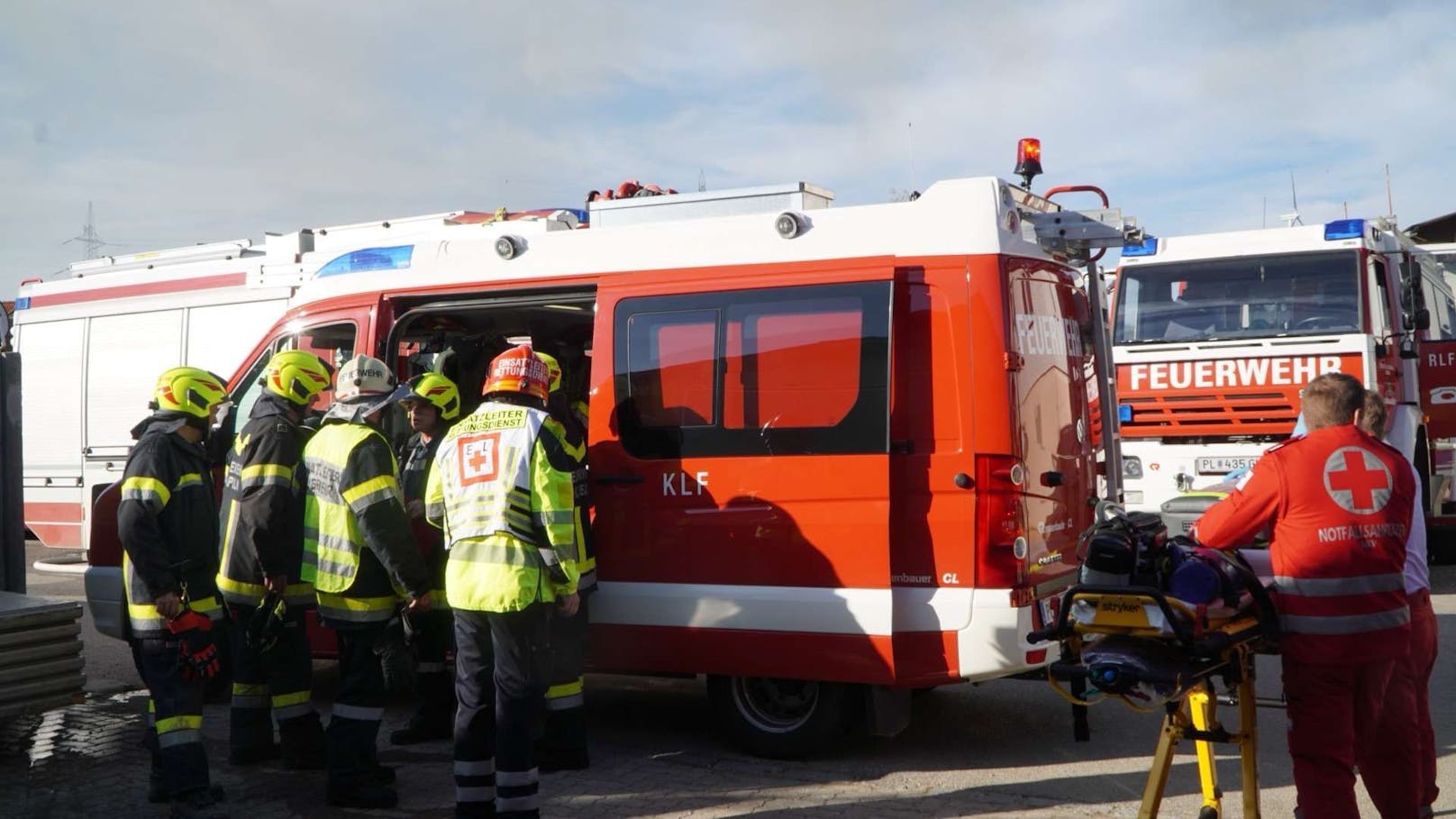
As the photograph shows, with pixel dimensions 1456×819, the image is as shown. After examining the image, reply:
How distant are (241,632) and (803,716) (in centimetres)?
257

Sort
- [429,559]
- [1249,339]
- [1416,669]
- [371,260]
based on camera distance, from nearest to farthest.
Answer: [1416,669] → [429,559] → [371,260] → [1249,339]

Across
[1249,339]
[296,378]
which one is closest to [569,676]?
[296,378]

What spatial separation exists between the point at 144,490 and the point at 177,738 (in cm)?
99

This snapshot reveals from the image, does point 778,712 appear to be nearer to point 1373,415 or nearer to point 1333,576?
point 1333,576

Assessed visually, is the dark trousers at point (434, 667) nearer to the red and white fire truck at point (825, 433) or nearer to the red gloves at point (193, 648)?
the red and white fire truck at point (825, 433)

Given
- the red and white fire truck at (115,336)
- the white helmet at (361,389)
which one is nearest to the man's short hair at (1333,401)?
the white helmet at (361,389)

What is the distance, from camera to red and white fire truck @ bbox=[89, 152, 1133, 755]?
5520 millimetres

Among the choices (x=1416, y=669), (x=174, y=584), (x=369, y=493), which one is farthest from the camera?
(x=369, y=493)

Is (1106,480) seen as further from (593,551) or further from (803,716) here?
(593,551)

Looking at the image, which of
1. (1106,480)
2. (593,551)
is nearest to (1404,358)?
(1106,480)

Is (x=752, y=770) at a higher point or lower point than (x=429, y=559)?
lower

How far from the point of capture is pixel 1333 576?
13.8 feet

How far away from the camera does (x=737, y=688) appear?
240 inches

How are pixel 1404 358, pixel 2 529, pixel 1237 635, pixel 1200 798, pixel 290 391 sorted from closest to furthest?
1. pixel 1237 635
2. pixel 1200 798
3. pixel 290 391
4. pixel 2 529
5. pixel 1404 358
